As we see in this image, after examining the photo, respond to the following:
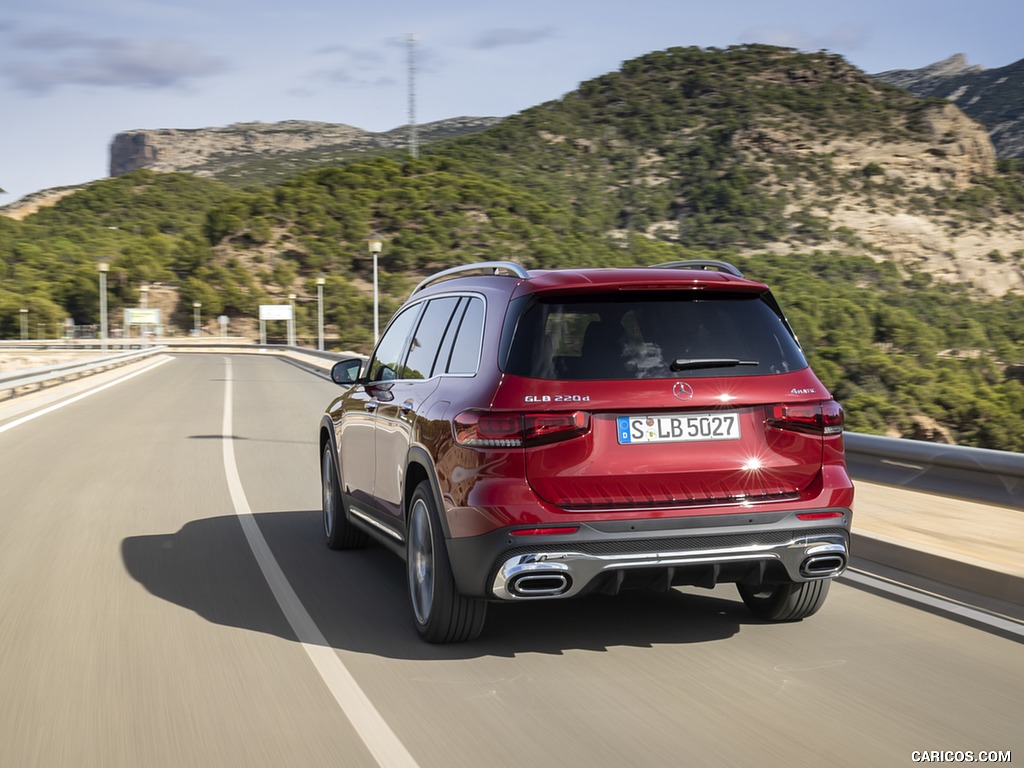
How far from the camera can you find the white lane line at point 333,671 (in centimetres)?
411

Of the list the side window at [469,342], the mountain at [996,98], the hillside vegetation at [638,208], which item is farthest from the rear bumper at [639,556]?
the mountain at [996,98]

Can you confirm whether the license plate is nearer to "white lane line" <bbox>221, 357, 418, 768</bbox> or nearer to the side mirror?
"white lane line" <bbox>221, 357, 418, 768</bbox>

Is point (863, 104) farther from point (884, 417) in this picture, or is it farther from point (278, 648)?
point (278, 648)

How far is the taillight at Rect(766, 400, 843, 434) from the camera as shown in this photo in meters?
5.20

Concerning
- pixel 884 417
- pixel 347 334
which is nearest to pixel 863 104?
pixel 347 334

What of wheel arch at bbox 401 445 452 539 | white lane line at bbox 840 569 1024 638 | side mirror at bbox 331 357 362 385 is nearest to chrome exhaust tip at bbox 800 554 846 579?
white lane line at bbox 840 569 1024 638

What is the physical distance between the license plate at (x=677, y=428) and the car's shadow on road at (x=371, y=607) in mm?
1131

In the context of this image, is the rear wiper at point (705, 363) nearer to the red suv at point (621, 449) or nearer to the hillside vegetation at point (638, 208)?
the red suv at point (621, 449)

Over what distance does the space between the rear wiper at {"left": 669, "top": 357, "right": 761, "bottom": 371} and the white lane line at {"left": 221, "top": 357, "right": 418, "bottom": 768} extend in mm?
1948

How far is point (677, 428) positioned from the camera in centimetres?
504

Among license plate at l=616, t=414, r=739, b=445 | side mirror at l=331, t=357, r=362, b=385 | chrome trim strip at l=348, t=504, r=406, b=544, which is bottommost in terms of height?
chrome trim strip at l=348, t=504, r=406, b=544

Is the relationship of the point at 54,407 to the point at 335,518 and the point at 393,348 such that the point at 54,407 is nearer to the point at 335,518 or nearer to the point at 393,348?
the point at 335,518

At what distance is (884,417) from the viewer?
40.1 m

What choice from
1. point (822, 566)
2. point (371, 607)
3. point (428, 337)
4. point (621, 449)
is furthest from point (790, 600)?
point (428, 337)
